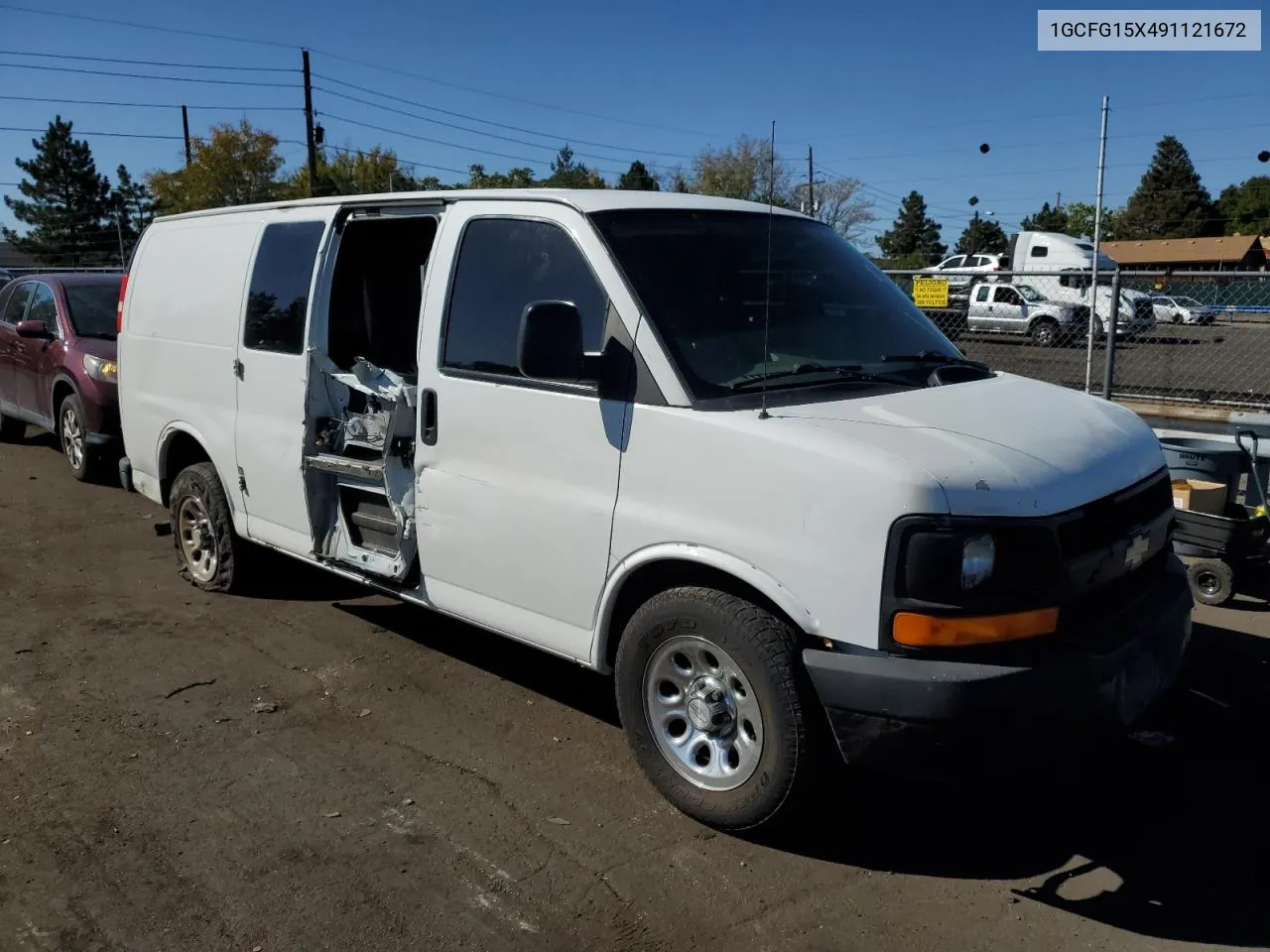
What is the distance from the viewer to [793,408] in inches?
137

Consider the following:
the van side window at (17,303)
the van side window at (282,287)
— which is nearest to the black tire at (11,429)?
the van side window at (17,303)

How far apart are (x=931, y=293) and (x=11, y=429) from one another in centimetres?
983

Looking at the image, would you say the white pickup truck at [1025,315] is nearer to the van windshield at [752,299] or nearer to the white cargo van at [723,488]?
the van windshield at [752,299]

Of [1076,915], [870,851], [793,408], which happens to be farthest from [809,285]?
[1076,915]

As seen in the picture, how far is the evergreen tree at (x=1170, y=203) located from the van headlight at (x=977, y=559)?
88646 millimetres

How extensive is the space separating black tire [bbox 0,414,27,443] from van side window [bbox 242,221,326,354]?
7.66 m

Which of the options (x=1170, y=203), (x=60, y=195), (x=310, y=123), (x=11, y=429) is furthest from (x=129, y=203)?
(x=1170, y=203)

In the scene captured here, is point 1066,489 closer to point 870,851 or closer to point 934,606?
point 934,606

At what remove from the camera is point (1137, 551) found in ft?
11.9

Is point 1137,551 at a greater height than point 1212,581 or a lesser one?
greater

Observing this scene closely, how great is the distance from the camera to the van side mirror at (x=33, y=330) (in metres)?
9.63

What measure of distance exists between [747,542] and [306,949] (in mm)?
1737

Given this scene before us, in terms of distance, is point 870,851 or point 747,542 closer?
point 747,542

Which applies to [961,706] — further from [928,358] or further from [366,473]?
[366,473]
